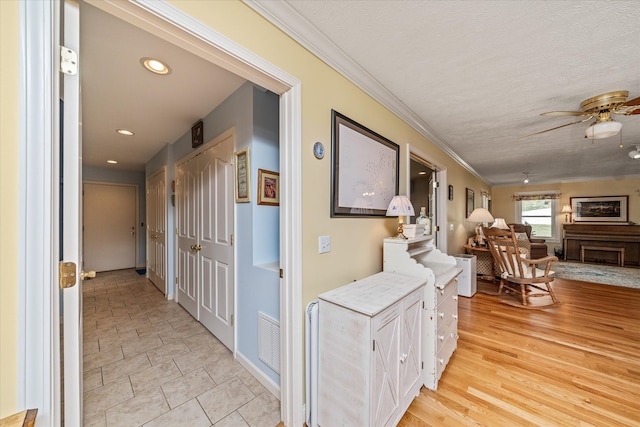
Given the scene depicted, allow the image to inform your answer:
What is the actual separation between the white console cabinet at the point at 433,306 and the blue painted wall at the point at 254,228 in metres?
0.98

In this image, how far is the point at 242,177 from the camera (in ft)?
6.40

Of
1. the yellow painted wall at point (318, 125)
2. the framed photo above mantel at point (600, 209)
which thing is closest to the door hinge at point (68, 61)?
the yellow painted wall at point (318, 125)

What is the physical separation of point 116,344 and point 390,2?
3457 mm

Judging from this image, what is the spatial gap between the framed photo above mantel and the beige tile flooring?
30.6ft

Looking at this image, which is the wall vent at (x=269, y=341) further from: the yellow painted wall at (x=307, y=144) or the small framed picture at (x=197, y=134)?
the small framed picture at (x=197, y=134)

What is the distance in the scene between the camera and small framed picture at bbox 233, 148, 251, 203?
6.17 feet

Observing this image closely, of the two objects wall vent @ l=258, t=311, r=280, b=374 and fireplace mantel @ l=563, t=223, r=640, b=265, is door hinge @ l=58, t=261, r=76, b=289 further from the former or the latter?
fireplace mantel @ l=563, t=223, r=640, b=265

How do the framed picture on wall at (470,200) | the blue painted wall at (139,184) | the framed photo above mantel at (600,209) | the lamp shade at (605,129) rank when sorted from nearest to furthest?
the lamp shade at (605,129) → the framed picture on wall at (470,200) → the blue painted wall at (139,184) → the framed photo above mantel at (600,209)

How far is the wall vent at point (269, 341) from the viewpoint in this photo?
5.44 ft

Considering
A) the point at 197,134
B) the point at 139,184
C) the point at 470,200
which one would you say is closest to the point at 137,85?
the point at 197,134

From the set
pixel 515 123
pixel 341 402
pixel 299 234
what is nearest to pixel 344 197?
pixel 299 234

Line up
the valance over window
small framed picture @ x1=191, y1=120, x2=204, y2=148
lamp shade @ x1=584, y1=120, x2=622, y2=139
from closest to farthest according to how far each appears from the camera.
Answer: lamp shade @ x1=584, y1=120, x2=622, y2=139
small framed picture @ x1=191, y1=120, x2=204, y2=148
the valance over window

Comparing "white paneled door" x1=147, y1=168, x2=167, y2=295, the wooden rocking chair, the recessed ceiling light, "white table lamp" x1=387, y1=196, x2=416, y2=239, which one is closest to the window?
the wooden rocking chair

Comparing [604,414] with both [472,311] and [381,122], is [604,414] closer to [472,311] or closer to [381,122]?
[472,311]
